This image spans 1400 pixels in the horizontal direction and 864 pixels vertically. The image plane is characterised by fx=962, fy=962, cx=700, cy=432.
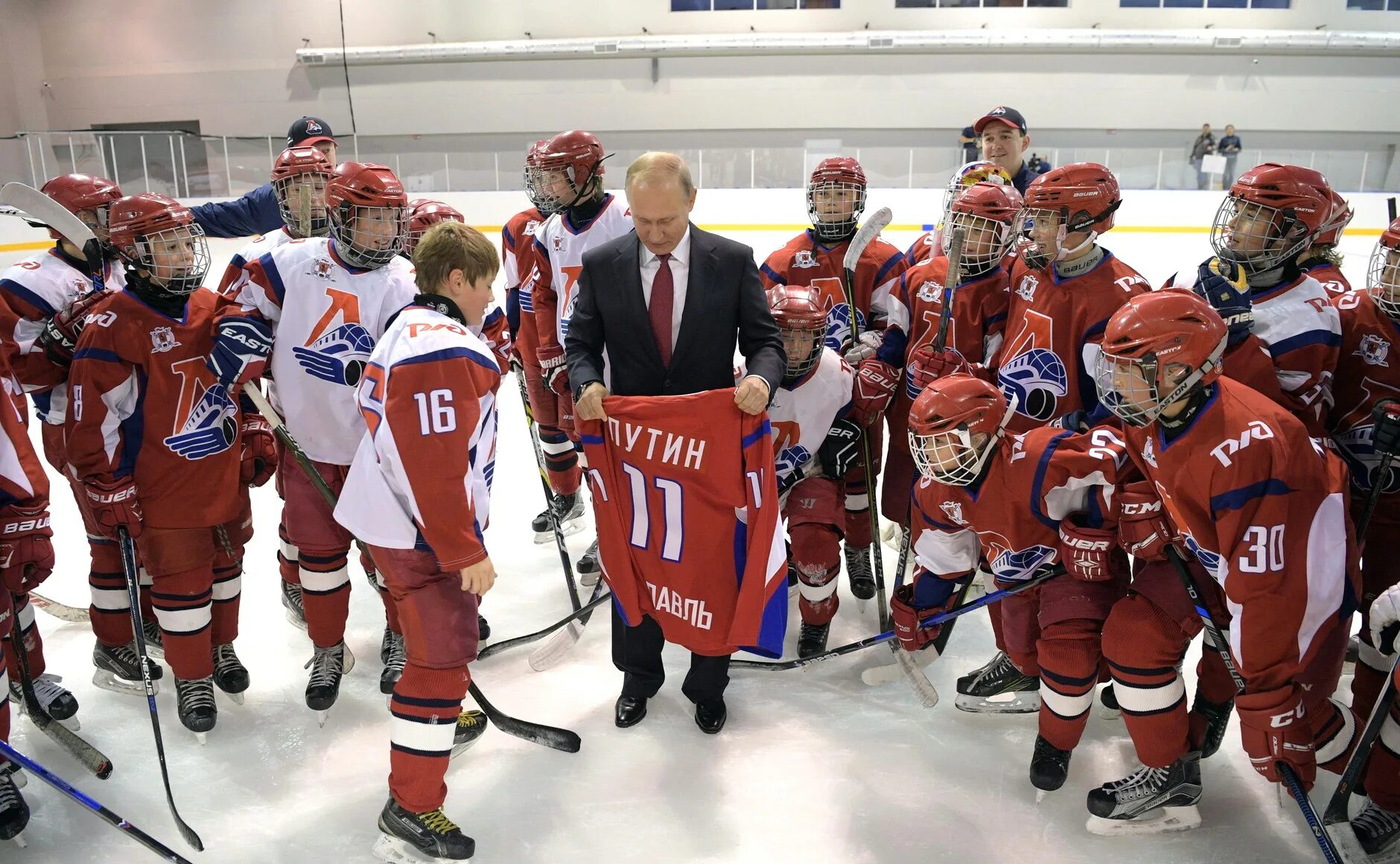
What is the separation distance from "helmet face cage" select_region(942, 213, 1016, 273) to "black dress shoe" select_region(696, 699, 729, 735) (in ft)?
5.04

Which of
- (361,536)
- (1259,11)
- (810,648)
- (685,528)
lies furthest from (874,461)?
(1259,11)

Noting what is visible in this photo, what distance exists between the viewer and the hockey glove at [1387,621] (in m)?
1.91

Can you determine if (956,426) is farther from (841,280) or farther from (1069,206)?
(841,280)

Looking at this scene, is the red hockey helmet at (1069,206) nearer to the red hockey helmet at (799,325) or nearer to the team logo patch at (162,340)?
the red hockey helmet at (799,325)

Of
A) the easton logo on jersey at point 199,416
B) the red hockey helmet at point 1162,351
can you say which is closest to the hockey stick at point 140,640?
the easton logo on jersey at point 199,416

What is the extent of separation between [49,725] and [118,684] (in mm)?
312

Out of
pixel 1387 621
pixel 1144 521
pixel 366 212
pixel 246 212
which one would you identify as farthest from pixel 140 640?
pixel 1387 621

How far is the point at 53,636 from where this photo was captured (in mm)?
3275

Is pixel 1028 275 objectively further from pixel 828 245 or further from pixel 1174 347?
pixel 1174 347

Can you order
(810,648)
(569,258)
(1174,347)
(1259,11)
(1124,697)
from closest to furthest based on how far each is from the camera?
(1174,347)
(1124,697)
(810,648)
(569,258)
(1259,11)

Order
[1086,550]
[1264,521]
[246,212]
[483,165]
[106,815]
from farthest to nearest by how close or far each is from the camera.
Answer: [483,165] → [246,212] → [1086,550] → [106,815] → [1264,521]

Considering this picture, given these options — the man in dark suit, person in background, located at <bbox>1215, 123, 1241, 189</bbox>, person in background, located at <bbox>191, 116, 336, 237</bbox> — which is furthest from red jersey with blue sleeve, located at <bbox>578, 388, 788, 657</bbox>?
person in background, located at <bbox>1215, 123, 1241, 189</bbox>

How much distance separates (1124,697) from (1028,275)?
126 cm

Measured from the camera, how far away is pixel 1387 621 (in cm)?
195
